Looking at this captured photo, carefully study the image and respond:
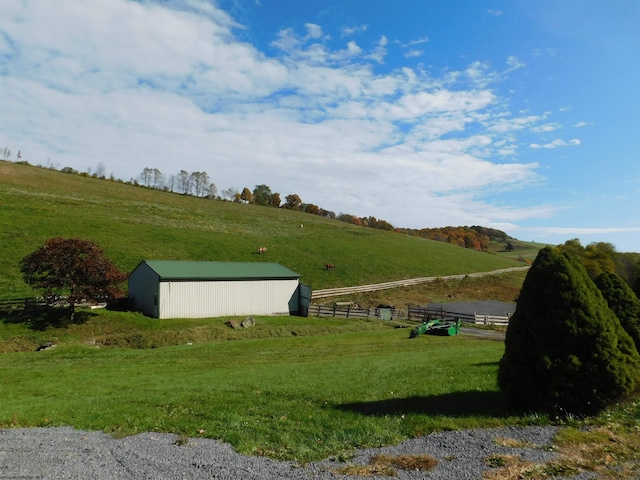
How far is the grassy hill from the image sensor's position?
1848 inches

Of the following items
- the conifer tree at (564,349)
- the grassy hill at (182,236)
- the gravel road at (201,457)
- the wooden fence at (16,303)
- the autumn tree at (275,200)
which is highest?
the autumn tree at (275,200)

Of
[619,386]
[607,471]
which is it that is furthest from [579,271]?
[607,471]

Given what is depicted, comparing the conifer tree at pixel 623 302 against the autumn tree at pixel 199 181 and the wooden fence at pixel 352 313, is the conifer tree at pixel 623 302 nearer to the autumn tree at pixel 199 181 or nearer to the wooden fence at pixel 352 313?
the wooden fence at pixel 352 313

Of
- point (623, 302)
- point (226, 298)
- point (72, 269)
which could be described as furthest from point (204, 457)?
point (226, 298)

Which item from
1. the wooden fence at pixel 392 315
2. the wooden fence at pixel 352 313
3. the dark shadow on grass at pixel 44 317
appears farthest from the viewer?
the wooden fence at pixel 352 313

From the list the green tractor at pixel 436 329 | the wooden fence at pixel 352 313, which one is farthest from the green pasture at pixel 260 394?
the wooden fence at pixel 352 313

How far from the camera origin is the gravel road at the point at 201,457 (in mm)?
6301

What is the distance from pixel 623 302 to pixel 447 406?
505 cm

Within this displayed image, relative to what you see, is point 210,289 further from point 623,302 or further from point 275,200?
point 275,200

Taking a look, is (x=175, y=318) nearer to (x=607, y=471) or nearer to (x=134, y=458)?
(x=134, y=458)

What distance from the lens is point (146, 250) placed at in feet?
160

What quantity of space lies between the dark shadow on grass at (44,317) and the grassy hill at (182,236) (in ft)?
15.9

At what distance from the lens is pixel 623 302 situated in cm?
1041

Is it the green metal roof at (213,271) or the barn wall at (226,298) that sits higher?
the green metal roof at (213,271)
